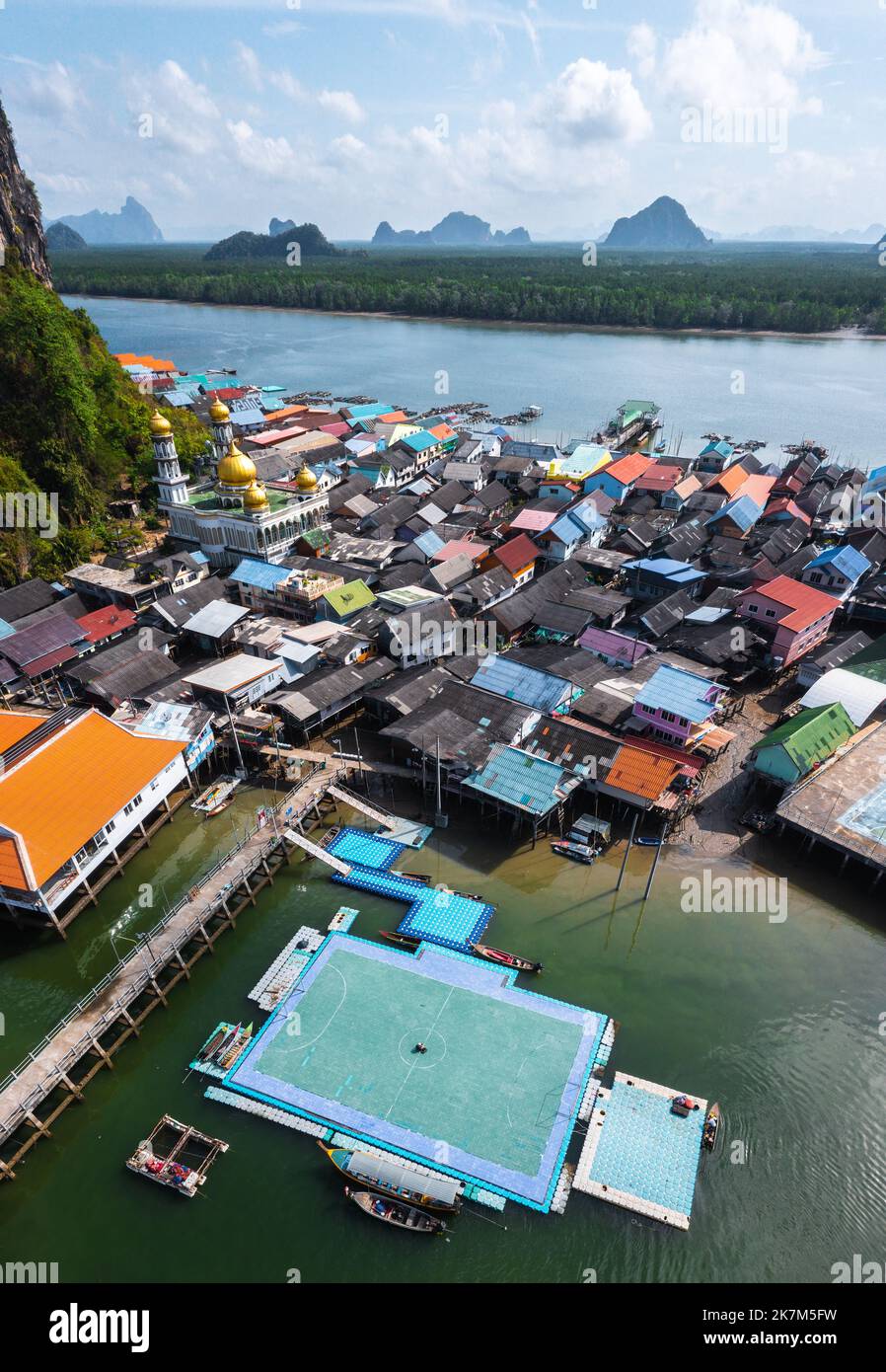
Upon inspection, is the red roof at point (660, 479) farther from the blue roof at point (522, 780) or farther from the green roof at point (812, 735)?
the blue roof at point (522, 780)

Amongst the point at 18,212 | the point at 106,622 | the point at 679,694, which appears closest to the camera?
the point at 679,694

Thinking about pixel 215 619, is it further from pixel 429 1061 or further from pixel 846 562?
pixel 846 562

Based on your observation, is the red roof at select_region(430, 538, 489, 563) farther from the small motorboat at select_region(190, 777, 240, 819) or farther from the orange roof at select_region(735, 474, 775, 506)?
the orange roof at select_region(735, 474, 775, 506)

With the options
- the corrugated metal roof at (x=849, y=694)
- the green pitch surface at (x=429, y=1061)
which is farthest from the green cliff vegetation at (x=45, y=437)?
the corrugated metal roof at (x=849, y=694)

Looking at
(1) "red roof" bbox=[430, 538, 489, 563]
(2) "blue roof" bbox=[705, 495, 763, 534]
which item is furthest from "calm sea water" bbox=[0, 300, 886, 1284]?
(2) "blue roof" bbox=[705, 495, 763, 534]

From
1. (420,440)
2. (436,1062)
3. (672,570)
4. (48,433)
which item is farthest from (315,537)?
(436,1062)

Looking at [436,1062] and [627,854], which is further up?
[627,854]
